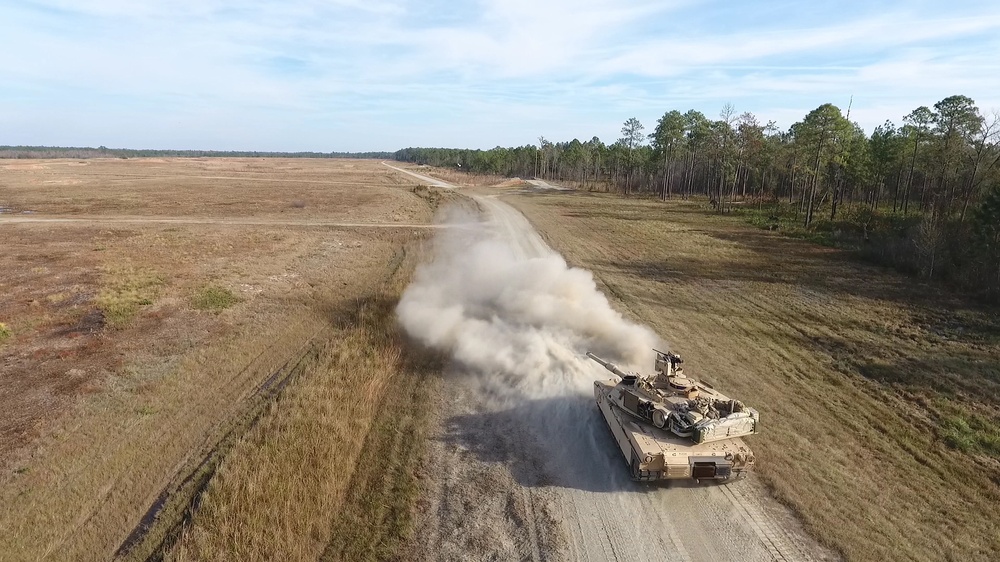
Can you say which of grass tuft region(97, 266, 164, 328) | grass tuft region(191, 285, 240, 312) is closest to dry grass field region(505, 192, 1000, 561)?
grass tuft region(191, 285, 240, 312)

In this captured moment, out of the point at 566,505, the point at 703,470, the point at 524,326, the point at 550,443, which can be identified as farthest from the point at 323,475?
the point at 524,326

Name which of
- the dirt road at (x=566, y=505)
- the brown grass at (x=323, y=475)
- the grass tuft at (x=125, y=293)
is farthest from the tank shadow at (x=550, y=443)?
the grass tuft at (x=125, y=293)

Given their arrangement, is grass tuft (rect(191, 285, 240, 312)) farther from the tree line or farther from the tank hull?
the tree line

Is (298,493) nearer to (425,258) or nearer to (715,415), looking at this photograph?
(715,415)

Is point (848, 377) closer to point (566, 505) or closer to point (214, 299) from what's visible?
point (566, 505)

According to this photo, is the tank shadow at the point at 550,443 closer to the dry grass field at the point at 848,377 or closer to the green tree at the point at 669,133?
the dry grass field at the point at 848,377

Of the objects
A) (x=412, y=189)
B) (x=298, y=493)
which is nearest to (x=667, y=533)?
(x=298, y=493)
